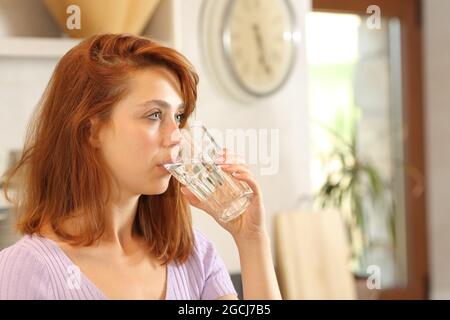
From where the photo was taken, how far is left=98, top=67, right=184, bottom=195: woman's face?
2.23ft

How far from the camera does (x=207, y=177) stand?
69 centimetres

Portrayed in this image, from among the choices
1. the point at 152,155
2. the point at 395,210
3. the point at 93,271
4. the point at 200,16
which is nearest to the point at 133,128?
the point at 152,155

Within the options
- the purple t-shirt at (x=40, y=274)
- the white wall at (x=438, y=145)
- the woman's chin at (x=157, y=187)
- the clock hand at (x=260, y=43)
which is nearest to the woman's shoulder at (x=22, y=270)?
the purple t-shirt at (x=40, y=274)

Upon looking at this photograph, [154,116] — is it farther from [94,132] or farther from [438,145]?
[438,145]

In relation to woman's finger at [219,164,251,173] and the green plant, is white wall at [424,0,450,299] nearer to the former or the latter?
the green plant

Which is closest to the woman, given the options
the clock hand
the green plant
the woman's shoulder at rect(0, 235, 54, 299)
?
the woman's shoulder at rect(0, 235, 54, 299)

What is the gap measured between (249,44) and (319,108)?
0.91 m

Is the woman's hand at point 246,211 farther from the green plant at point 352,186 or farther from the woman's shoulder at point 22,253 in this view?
the green plant at point 352,186

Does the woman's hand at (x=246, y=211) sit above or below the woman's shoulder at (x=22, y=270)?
above

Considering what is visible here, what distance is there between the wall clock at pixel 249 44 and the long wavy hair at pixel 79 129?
0.20m

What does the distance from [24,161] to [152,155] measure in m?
0.12

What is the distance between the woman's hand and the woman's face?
4cm

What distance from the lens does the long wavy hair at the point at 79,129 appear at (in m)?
0.67

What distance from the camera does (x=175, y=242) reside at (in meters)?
0.73
